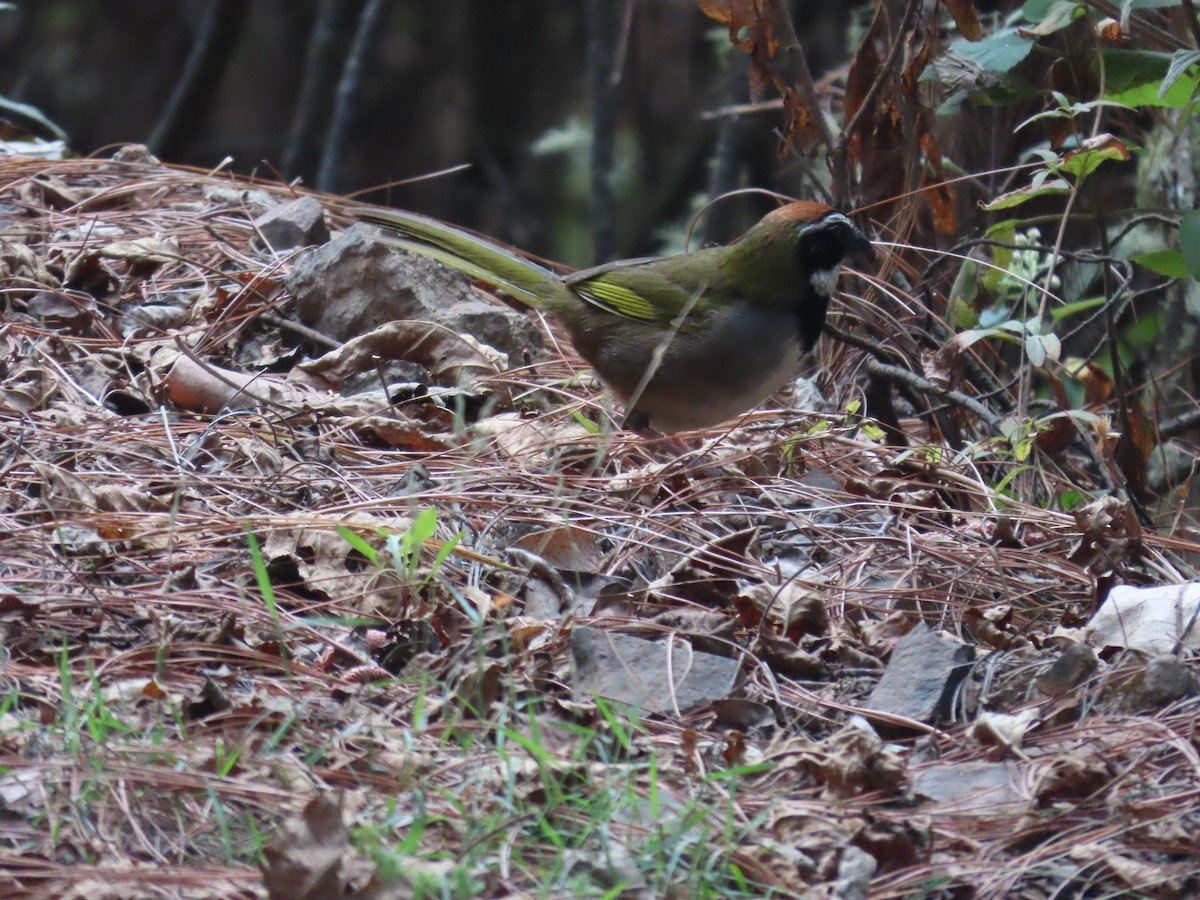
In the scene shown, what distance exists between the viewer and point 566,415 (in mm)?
4414

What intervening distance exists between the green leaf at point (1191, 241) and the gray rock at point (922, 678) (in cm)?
152

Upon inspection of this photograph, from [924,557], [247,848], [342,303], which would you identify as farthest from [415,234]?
[247,848]

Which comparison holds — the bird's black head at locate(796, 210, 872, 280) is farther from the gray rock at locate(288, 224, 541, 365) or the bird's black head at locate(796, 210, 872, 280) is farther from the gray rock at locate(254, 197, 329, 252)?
the gray rock at locate(254, 197, 329, 252)

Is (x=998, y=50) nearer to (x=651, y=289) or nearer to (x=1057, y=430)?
(x=1057, y=430)

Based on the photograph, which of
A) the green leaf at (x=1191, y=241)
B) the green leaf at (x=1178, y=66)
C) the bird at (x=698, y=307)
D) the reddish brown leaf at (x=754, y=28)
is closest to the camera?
the green leaf at (x=1178, y=66)

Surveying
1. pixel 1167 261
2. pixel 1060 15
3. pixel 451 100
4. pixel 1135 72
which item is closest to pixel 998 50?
pixel 1060 15

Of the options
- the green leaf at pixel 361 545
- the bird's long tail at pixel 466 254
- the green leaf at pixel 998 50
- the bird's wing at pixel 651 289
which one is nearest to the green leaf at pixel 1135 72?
the green leaf at pixel 998 50

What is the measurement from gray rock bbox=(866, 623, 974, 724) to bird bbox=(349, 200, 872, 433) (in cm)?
147

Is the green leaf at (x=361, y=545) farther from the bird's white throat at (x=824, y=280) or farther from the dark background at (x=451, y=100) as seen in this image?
the dark background at (x=451, y=100)

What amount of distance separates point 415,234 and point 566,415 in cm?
88

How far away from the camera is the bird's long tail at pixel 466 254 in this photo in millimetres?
4578

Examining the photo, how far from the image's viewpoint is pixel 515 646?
291 centimetres

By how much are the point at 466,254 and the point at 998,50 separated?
1936 mm

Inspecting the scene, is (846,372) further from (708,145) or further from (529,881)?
(708,145)
